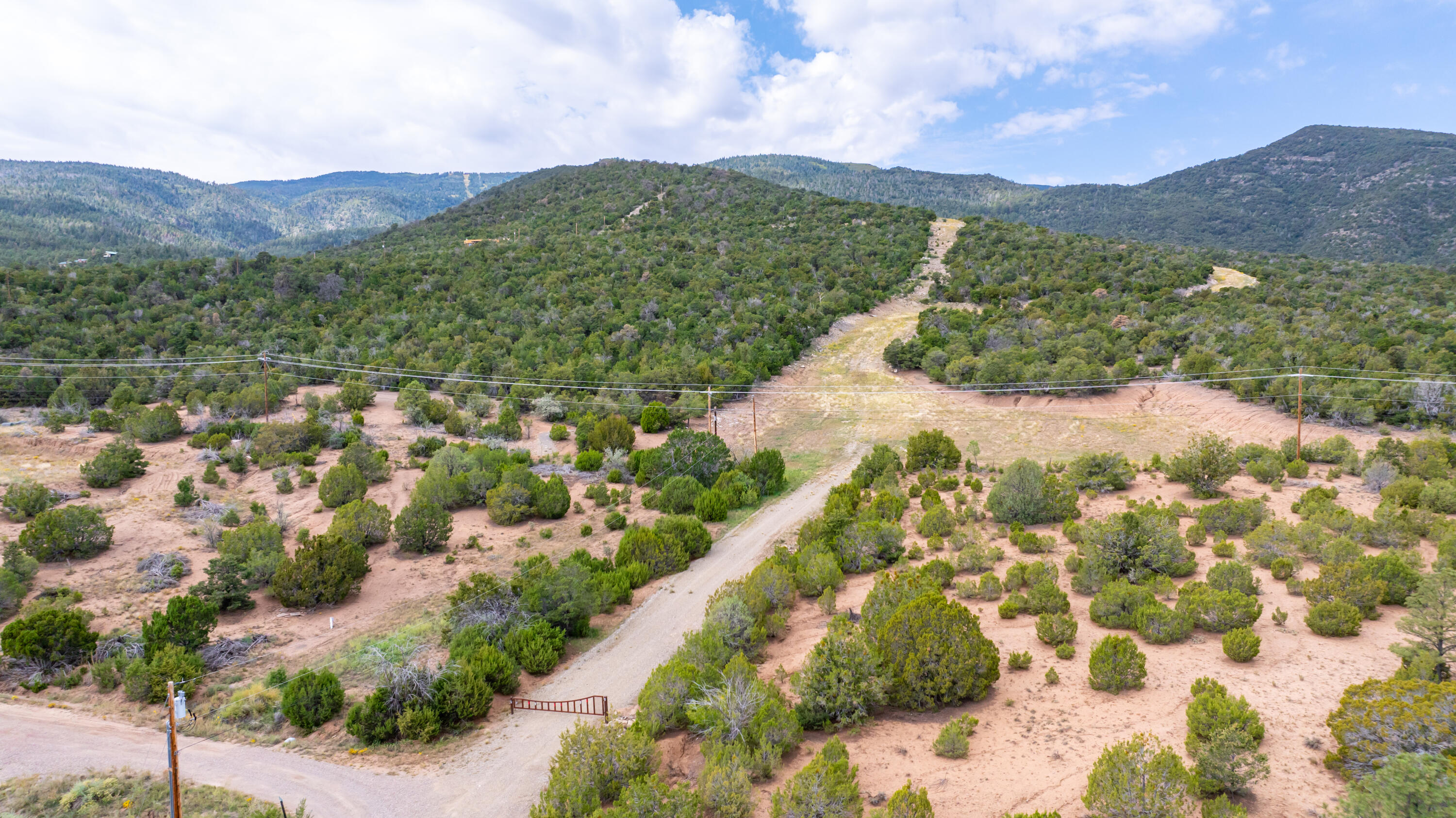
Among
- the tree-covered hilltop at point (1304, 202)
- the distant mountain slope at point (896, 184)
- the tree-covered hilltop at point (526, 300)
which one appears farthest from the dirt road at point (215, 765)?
the distant mountain slope at point (896, 184)

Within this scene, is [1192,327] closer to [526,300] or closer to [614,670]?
[614,670]

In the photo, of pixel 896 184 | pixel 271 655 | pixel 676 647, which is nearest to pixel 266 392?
pixel 271 655

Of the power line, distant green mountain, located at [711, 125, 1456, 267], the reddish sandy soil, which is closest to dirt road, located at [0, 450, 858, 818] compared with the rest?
the power line

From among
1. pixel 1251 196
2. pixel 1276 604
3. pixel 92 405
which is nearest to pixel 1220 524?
pixel 1276 604

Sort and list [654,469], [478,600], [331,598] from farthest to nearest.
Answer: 1. [654,469]
2. [331,598]
3. [478,600]

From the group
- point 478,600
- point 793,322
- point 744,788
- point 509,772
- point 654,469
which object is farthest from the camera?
point 793,322

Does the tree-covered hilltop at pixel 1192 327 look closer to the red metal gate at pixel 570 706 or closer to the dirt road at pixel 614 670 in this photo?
the dirt road at pixel 614 670

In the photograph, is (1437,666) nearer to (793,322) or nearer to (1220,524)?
(1220,524)
